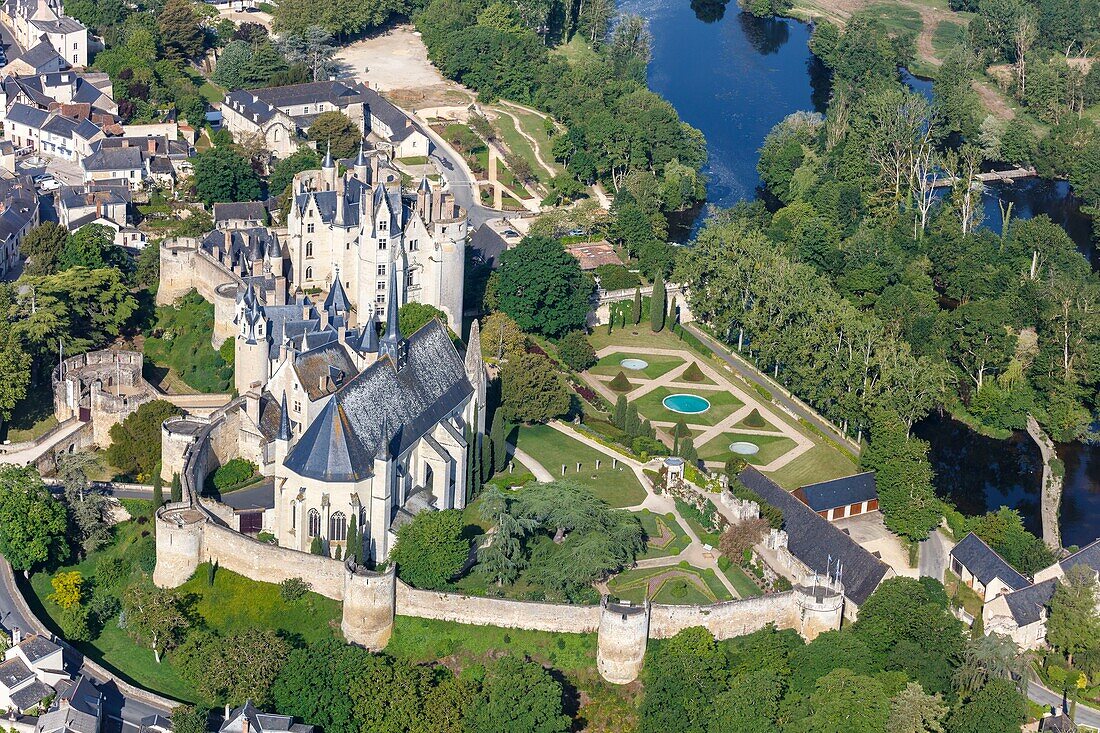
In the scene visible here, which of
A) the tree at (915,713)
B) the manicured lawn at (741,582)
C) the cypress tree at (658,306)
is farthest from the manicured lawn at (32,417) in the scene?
the tree at (915,713)

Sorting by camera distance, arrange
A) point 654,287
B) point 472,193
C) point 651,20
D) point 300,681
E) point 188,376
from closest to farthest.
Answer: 1. point 300,681
2. point 188,376
3. point 654,287
4. point 472,193
5. point 651,20

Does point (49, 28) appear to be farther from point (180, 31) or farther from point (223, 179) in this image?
point (223, 179)

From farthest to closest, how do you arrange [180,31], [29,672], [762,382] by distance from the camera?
[180,31], [762,382], [29,672]

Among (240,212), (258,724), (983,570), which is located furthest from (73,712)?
(240,212)

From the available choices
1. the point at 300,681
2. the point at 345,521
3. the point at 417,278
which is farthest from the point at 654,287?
the point at 300,681

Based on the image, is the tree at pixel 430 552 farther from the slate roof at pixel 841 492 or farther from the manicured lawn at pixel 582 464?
the slate roof at pixel 841 492

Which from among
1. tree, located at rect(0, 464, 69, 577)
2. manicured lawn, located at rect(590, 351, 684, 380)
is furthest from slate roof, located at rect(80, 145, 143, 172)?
tree, located at rect(0, 464, 69, 577)

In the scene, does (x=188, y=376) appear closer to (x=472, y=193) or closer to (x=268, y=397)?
(x=268, y=397)

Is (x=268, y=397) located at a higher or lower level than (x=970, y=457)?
higher
